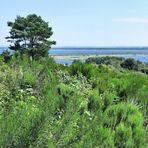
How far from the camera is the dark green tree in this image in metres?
59.0

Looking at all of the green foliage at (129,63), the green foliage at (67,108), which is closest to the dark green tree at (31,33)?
the green foliage at (129,63)

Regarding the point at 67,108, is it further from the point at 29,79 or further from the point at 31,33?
the point at 31,33

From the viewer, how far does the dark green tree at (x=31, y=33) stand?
5900cm

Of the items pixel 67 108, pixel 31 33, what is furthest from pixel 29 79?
pixel 31 33

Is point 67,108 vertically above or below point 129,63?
above

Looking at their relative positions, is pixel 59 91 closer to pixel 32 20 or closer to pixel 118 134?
pixel 118 134

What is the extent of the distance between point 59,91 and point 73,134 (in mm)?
1885

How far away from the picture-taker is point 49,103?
5.06m

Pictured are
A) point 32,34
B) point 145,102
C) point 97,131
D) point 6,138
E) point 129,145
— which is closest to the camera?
point 6,138

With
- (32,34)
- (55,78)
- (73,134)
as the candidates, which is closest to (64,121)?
(73,134)

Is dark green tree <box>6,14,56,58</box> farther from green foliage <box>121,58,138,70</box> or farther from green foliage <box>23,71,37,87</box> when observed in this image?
green foliage <box>23,71,37,87</box>

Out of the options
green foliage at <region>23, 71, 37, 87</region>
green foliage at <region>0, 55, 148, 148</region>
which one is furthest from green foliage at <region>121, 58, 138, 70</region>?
green foliage at <region>23, 71, 37, 87</region>

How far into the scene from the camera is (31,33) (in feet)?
196

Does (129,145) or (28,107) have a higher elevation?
(28,107)
